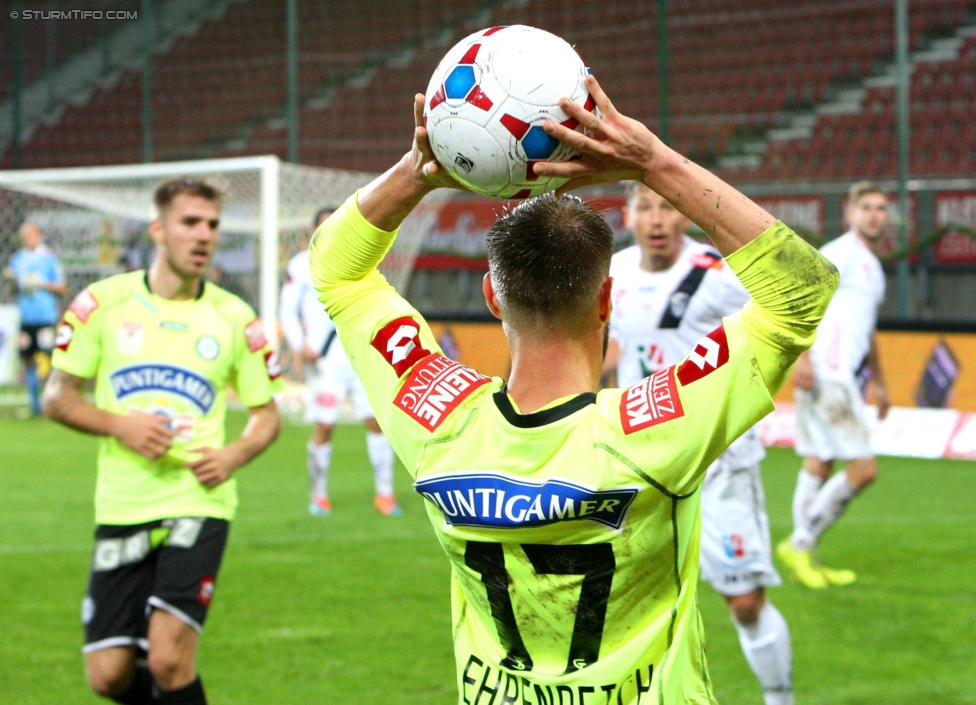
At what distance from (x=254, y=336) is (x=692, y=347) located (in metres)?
1.76

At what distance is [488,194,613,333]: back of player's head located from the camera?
2328mm

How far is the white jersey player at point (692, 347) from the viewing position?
4824 millimetres

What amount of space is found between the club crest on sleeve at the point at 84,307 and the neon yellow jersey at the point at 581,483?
2.49 meters

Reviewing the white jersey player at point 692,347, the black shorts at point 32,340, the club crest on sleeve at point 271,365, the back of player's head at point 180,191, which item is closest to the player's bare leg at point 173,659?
the club crest on sleeve at point 271,365

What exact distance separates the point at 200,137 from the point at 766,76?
10.4m

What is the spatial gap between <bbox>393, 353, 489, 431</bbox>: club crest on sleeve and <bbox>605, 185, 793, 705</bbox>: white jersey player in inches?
92.5

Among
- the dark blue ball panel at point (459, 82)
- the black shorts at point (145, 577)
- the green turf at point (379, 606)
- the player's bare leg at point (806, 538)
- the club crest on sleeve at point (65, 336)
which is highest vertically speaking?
the dark blue ball panel at point (459, 82)

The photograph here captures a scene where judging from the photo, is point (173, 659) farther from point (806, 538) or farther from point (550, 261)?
point (806, 538)

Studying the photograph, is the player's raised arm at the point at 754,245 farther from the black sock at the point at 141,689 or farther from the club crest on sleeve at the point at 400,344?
the black sock at the point at 141,689

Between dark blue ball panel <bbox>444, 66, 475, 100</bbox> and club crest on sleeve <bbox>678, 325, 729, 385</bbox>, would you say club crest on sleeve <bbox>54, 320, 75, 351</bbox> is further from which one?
club crest on sleeve <bbox>678, 325, 729, 385</bbox>

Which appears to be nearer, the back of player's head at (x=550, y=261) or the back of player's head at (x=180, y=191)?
the back of player's head at (x=550, y=261)

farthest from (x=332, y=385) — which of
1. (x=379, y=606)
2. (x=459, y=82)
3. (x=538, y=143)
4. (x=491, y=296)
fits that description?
(x=538, y=143)

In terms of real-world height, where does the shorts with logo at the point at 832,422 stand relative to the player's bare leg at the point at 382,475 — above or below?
above

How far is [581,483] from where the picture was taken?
228 cm
